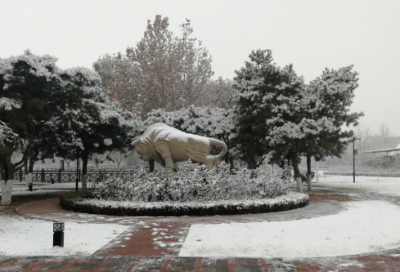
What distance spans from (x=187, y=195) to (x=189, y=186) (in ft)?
1.03

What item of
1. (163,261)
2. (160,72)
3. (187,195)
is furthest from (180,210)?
(160,72)

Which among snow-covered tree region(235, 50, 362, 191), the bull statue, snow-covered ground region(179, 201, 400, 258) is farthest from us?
snow-covered tree region(235, 50, 362, 191)

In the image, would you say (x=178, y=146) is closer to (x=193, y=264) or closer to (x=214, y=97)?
(x=193, y=264)

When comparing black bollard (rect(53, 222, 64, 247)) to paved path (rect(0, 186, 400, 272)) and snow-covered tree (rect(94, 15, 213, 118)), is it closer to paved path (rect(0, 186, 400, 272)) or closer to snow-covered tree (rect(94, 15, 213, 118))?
paved path (rect(0, 186, 400, 272))

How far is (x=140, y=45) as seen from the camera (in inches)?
1146

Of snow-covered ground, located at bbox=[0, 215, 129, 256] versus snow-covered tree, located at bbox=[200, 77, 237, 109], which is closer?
snow-covered ground, located at bbox=[0, 215, 129, 256]

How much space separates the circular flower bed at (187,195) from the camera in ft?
39.3

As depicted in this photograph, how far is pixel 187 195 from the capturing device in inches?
507

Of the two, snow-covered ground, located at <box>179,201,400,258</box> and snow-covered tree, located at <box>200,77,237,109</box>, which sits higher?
snow-covered tree, located at <box>200,77,237,109</box>

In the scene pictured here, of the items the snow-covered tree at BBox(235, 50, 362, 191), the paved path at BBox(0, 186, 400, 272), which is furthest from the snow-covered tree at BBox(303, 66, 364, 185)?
the paved path at BBox(0, 186, 400, 272)

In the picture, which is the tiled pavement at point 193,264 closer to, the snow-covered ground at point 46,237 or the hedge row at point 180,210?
the snow-covered ground at point 46,237

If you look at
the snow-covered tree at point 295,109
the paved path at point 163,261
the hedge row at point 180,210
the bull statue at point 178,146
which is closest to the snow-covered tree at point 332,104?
the snow-covered tree at point 295,109

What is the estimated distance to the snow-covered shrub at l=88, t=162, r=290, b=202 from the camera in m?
12.9

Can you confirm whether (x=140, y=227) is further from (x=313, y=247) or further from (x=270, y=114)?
(x=270, y=114)
